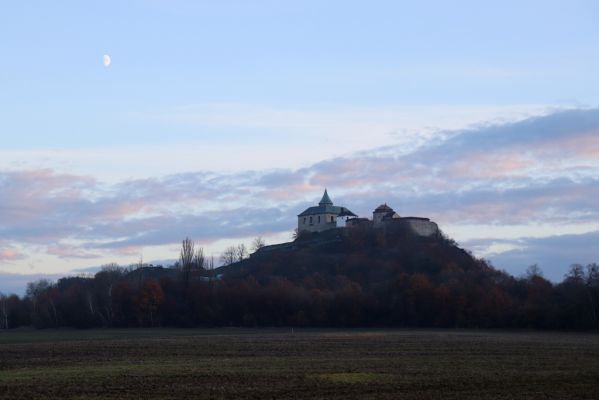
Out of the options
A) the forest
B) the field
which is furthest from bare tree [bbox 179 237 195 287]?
the field

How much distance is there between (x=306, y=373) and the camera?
40469 millimetres

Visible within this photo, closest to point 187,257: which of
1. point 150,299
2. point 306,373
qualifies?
point 150,299

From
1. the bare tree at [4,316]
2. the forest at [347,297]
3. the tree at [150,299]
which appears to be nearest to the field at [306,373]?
the forest at [347,297]

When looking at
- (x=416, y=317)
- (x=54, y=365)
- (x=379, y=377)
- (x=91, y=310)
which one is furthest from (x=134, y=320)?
(x=379, y=377)

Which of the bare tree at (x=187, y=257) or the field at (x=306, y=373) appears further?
the bare tree at (x=187, y=257)

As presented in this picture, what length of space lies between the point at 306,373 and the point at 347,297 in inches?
4109

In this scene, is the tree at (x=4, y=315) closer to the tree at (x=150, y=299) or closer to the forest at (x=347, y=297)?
the forest at (x=347, y=297)

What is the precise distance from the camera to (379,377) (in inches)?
1526

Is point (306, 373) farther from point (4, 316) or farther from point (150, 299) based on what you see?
point (4, 316)

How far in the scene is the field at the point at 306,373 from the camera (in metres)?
33.0

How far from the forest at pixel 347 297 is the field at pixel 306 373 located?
65.7 meters

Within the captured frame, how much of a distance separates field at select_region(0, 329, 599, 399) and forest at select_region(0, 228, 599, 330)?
65713mm

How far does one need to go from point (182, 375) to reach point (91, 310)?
12401 cm

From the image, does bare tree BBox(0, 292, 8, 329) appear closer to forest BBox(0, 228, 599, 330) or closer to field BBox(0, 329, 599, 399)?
forest BBox(0, 228, 599, 330)
